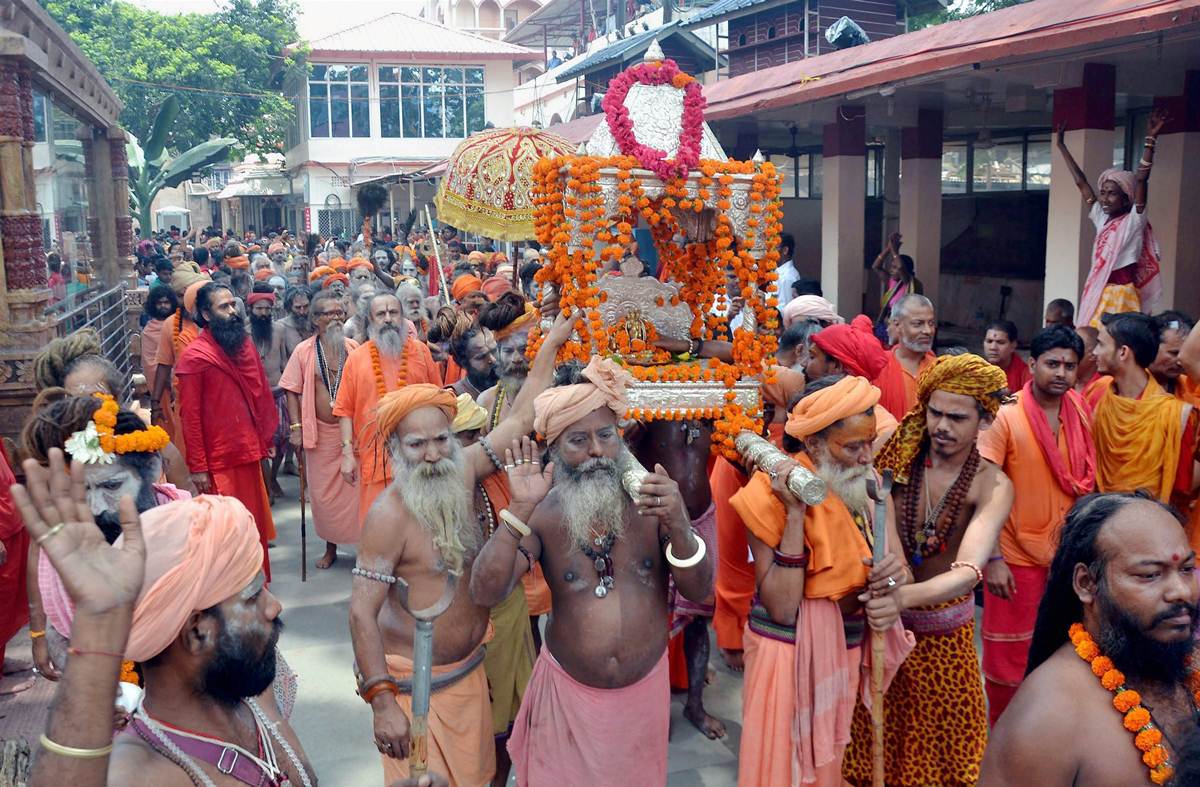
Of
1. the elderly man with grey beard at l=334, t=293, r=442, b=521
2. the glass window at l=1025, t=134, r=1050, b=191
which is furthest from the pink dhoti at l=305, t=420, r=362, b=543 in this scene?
the glass window at l=1025, t=134, r=1050, b=191

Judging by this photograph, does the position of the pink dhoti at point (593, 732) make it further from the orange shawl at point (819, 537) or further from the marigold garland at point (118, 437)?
the marigold garland at point (118, 437)

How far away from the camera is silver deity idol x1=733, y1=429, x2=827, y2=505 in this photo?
3305mm

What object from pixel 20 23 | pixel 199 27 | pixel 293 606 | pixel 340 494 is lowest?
pixel 293 606

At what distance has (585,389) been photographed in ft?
11.1

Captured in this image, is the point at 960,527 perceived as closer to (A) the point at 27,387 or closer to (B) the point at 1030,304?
(A) the point at 27,387

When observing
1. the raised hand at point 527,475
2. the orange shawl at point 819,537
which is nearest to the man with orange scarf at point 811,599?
the orange shawl at point 819,537

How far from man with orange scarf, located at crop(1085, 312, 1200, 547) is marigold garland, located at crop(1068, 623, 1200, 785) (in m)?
2.67

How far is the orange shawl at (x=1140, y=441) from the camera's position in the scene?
4.75 metres

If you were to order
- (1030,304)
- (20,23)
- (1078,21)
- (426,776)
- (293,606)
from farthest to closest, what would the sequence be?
(1030,304)
(20,23)
(293,606)
(1078,21)
(426,776)

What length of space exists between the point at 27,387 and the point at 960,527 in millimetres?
5444

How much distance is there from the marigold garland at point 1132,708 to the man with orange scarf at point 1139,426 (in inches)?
105

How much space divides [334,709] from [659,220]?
281cm

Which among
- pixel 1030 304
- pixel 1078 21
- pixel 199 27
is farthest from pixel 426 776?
pixel 199 27

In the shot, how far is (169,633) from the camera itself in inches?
82.1
